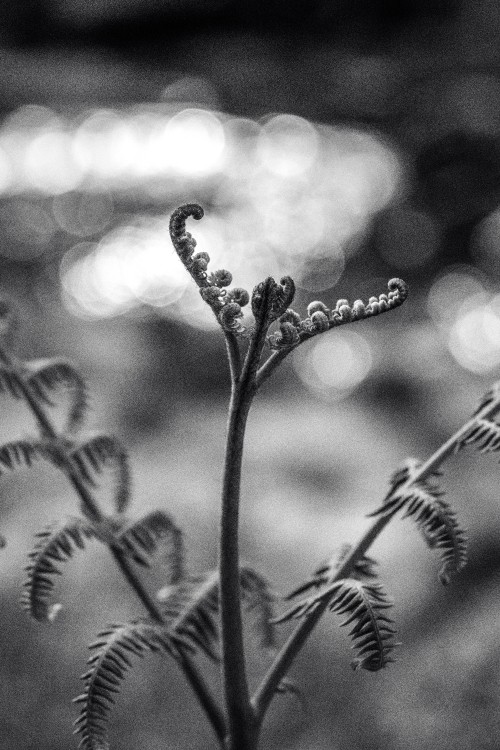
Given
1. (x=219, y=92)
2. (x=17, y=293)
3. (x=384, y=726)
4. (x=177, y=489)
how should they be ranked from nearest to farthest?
(x=384, y=726) < (x=177, y=489) < (x=17, y=293) < (x=219, y=92)

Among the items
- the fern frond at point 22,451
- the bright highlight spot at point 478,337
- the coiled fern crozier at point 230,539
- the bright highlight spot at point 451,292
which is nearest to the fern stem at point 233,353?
the coiled fern crozier at point 230,539

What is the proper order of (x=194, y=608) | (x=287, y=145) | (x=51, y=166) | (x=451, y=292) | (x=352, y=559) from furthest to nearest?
(x=287, y=145) → (x=51, y=166) → (x=451, y=292) → (x=194, y=608) → (x=352, y=559)

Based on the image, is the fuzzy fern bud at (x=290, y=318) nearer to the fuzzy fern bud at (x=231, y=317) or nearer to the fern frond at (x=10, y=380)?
the fuzzy fern bud at (x=231, y=317)

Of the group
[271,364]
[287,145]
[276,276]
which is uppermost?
[287,145]

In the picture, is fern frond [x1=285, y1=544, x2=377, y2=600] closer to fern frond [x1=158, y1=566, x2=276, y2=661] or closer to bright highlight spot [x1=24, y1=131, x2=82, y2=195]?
fern frond [x1=158, y1=566, x2=276, y2=661]

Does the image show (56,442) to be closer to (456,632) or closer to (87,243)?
(456,632)

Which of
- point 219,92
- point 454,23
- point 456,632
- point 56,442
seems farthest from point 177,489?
point 454,23

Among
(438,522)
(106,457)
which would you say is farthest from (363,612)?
(106,457)

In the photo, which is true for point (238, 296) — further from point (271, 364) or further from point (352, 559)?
point (352, 559)
